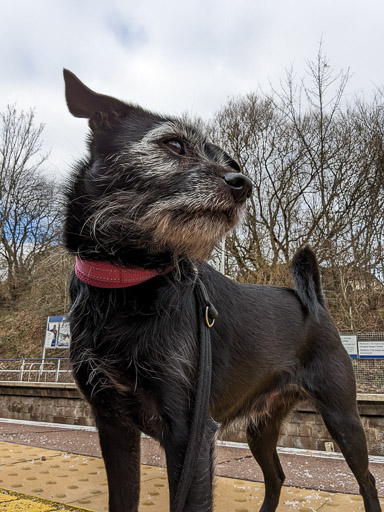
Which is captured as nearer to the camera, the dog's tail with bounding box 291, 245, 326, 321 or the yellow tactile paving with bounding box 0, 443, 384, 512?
the yellow tactile paving with bounding box 0, 443, 384, 512

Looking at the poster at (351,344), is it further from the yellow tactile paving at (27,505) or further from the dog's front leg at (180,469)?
the dog's front leg at (180,469)

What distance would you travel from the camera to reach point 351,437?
105 inches

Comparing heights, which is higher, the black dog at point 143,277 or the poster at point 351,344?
the poster at point 351,344

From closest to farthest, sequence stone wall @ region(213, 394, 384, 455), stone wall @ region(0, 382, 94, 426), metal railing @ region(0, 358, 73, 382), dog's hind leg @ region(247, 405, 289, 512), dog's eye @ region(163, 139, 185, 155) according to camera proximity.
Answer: dog's eye @ region(163, 139, 185, 155) → dog's hind leg @ region(247, 405, 289, 512) → stone wall @ region(213, 394, 384, 455) → stone wall @ region(0, 382, 94, 426) → metal railing @ region(0, 358, 73, 382)

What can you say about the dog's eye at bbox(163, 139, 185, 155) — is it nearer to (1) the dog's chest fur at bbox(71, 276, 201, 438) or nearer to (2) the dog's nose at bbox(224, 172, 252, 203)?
(2) the dog's nose at bbox(224, 172, 252, 203)

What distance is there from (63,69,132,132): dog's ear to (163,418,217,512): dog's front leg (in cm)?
142

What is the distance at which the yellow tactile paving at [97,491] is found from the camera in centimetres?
281

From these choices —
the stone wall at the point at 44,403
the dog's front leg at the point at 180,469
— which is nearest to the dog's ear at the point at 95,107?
the dog's front leg at the point at 180,469

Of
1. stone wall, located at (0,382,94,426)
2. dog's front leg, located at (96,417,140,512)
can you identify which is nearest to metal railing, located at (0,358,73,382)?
stone wall, located at (0,382,94,426)

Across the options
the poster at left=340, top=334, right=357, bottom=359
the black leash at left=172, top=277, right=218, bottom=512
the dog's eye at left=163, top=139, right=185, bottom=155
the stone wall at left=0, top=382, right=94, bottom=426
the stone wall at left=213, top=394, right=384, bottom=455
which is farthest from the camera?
the stone wall at left=0, top=382, right=94, bottom=426

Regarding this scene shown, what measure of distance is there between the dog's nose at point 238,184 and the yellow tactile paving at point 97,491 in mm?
1995

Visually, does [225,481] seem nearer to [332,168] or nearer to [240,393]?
[240,393]

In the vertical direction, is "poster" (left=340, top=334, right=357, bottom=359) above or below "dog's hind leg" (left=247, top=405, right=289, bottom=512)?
above

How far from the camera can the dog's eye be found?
2.03m
